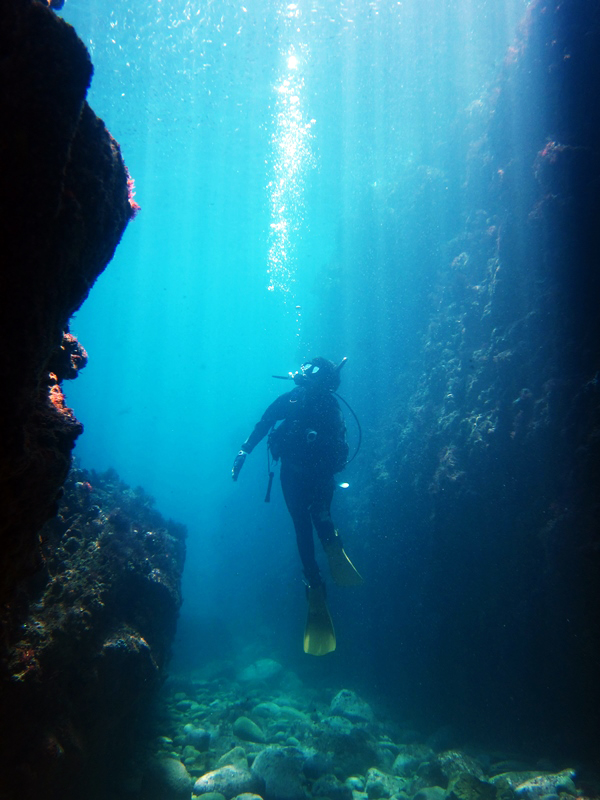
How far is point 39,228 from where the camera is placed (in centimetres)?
152

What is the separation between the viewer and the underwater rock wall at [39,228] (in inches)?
54.1

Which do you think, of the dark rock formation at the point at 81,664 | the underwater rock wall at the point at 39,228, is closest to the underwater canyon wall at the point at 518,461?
the dark rock formation at the point at 81,664

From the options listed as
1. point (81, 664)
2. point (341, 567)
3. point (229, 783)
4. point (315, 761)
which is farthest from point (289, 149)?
point (229, 783)

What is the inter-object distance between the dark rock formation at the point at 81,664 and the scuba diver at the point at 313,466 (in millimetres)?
2651

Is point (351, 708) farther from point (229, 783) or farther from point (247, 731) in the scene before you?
point (229, 783)

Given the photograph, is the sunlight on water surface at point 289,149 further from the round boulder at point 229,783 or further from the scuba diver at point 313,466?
the round boulder at point 229,783

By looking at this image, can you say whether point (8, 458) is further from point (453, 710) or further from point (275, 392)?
point (275, 392)

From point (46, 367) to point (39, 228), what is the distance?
0.79 m

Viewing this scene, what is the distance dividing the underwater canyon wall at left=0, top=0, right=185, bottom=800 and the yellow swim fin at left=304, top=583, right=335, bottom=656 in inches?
126

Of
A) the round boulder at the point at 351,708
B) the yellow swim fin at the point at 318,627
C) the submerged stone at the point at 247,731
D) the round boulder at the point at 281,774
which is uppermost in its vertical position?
the yellow swim fin at the point at 318,627

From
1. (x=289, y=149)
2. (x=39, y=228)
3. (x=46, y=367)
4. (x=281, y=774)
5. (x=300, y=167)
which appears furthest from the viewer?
(x=300, y=167)

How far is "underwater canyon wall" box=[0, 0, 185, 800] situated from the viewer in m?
1.40

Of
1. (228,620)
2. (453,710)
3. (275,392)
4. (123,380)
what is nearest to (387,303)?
(453,710)

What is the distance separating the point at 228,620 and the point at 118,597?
50.6 ft
